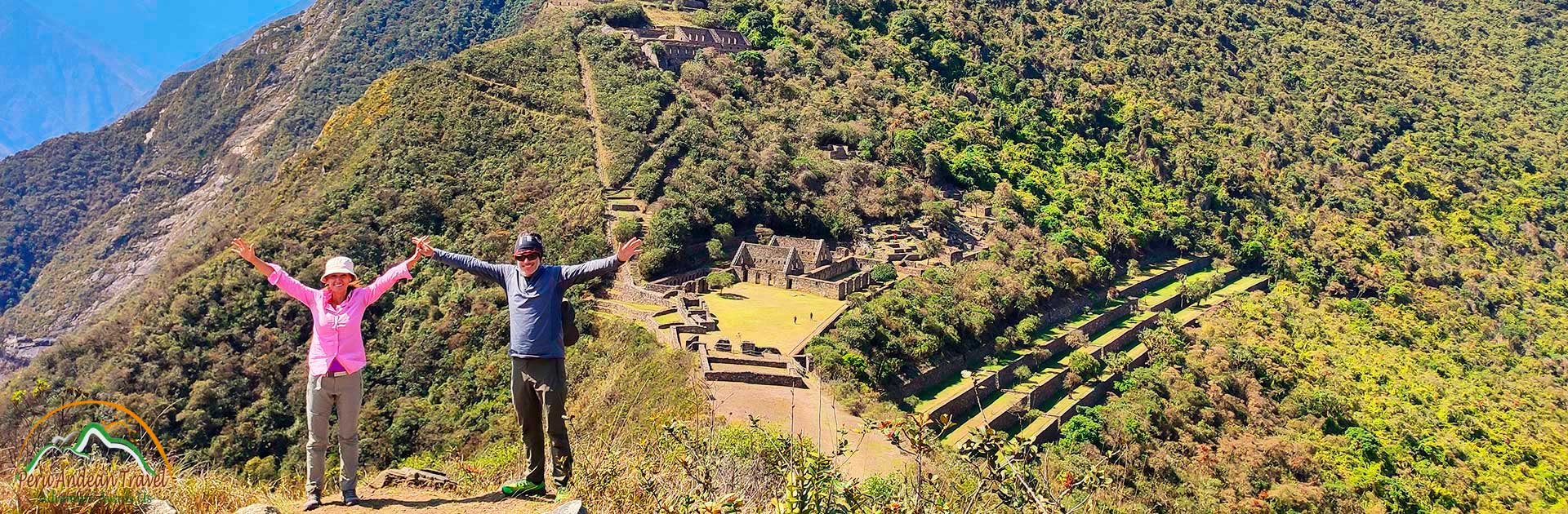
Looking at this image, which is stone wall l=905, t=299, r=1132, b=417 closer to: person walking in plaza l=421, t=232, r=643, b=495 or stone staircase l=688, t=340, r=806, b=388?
stone staircase l=688, t=340, r=806, b=388

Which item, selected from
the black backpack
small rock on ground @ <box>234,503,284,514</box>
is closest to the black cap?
the black backpack

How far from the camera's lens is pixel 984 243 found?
35969 mm

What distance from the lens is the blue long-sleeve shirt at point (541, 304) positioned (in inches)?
269

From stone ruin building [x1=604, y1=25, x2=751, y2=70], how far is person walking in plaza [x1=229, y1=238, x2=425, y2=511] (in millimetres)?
37539

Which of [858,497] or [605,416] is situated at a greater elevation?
[858,497]

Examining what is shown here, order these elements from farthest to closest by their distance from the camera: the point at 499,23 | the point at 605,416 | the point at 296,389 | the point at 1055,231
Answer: the point at 499,23
the point at 1055,231
the point at 296,389
the point at 605,416

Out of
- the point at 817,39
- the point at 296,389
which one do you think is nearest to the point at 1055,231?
the point at 817,39

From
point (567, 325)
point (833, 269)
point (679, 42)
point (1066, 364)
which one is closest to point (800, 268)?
point (833, 269)

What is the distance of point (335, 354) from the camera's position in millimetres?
6484

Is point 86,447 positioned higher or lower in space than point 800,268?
higher

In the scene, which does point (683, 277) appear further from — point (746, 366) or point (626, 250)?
point (626, 250)

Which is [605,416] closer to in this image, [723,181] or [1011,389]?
[1011,389]

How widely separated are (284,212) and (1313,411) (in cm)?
3502

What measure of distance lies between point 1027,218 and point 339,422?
115ft
